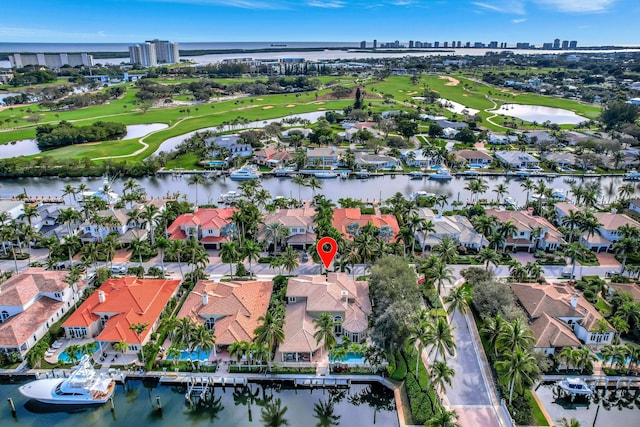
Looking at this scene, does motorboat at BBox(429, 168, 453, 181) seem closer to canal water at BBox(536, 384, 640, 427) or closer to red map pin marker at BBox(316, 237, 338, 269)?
red map pin marker at BBox(316, 237, 338, 269)

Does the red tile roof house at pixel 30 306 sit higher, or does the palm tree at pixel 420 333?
the palm tree at pixel 420 333

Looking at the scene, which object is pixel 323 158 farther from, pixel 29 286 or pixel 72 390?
pixel 72 390

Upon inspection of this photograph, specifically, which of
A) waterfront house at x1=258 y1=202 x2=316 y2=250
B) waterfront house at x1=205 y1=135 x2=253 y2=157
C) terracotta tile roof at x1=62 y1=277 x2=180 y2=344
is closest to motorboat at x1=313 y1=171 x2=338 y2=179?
waterfront house at x1=205 y1=135 x2=253 y2=157

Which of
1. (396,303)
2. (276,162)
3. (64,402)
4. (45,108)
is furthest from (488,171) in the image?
(45,108)

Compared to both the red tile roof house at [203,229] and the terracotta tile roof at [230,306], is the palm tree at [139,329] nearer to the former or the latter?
the terracotta tile roof at [230,306]

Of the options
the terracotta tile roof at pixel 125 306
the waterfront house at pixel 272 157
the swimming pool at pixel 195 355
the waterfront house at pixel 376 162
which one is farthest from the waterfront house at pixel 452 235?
the waterfront house at pixel 272 157

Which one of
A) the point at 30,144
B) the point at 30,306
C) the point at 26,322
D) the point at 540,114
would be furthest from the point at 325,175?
the point at 540,114

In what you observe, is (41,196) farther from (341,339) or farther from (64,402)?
(341,339)
